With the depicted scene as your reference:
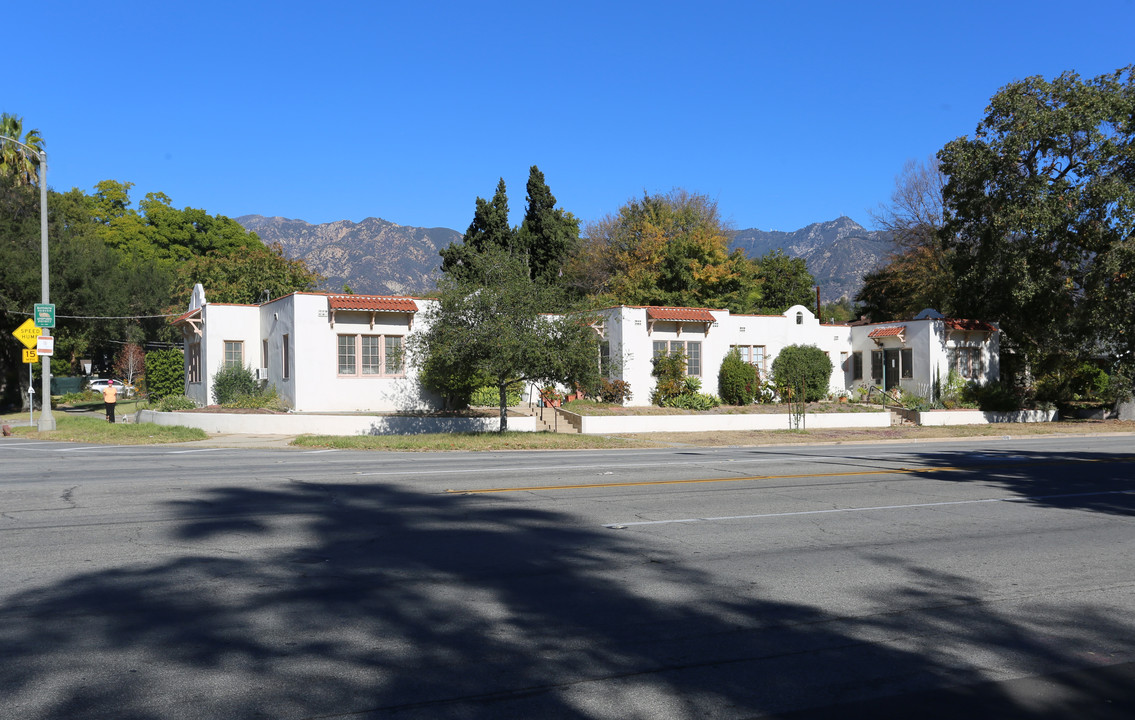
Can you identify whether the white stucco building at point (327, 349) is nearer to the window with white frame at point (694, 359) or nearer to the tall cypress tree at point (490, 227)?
the window with white frame at point (694, 359)

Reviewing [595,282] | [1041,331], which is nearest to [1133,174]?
[1041,331]

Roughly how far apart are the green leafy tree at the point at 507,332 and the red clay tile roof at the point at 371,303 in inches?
192

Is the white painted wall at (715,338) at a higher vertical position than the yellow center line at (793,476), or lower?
higher

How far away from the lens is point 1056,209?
3228 centimetres

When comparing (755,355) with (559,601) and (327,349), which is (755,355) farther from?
(559,601)

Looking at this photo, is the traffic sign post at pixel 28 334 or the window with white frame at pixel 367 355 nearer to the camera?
Answer: the window with white frame at pixel 367 355

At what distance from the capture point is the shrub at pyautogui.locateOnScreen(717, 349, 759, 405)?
34.5m

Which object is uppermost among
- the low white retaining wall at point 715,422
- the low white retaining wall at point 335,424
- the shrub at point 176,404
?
the shrub at point 176,404

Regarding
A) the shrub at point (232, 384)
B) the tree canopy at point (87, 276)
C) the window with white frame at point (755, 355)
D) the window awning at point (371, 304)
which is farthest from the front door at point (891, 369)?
the tree canopy at point (87, 276)

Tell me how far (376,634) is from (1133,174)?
3568 cm

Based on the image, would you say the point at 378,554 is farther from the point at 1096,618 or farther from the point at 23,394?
the point at 23,394

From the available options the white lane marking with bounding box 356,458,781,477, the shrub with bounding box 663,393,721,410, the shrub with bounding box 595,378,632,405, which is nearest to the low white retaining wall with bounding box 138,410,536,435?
the shrub with bounding box 595,378,632,405

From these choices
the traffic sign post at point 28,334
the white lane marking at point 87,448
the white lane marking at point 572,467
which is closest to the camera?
the white lane marking at point 572,467

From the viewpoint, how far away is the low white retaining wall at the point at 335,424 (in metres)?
27.2
